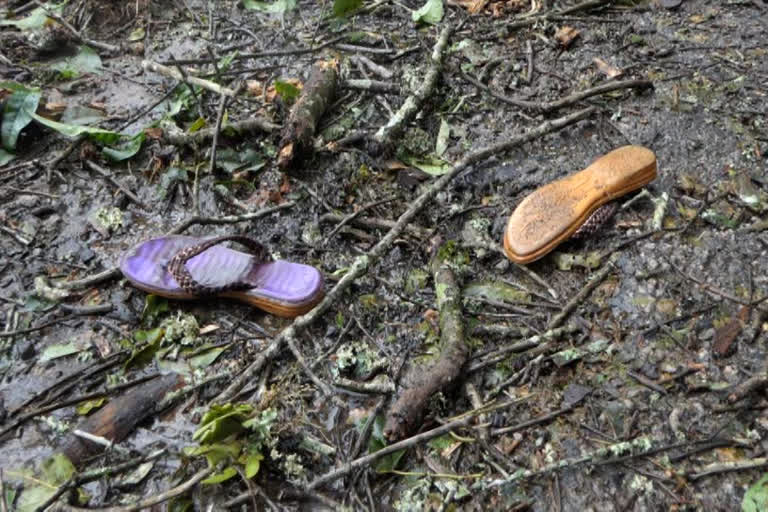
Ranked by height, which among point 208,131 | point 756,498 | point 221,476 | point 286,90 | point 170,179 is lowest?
A: point 756,498

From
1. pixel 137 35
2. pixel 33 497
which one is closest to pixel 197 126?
pixel 137 35

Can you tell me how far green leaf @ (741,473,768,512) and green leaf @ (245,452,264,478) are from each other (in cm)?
135

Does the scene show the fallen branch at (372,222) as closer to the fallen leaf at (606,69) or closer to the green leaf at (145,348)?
the green leaf at (145,348)

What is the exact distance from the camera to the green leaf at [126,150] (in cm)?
294

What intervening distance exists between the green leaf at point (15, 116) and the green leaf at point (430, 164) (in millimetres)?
1917

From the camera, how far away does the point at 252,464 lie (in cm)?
177

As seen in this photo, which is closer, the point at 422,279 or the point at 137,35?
the point at 422,279

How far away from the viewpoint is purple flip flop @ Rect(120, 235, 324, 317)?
2.25m

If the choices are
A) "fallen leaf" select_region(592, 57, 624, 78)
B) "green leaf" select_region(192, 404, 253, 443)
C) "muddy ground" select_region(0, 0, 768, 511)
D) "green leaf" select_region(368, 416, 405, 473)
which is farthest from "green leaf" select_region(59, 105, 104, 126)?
"fallen leaf" select_region(592, 57, 624, 78)

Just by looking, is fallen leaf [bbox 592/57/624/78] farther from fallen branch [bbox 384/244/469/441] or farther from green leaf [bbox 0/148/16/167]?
green leaf [bbox 0/148/16/167]

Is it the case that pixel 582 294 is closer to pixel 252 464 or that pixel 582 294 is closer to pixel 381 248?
pixel 381 248

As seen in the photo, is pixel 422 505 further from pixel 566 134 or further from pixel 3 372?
pixel 566 134

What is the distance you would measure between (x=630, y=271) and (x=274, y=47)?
92.3 inches

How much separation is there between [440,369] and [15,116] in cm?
253
